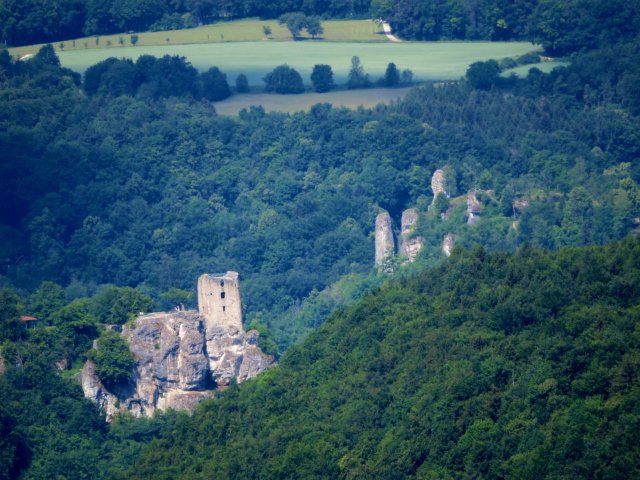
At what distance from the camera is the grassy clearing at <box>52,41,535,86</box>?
15212 centimetres

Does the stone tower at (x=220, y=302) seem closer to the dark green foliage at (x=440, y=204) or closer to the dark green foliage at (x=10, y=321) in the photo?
the dark green foliage at (x=10, y=321)

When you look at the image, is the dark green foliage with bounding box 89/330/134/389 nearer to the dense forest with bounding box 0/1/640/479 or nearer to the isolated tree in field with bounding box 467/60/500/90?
Result: the dense forest with bounding box 0/1/640/479

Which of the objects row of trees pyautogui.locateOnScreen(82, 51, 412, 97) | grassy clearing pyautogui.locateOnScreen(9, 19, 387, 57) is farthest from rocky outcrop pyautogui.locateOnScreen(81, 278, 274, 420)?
grassy clearing pyautogui.locateOnScreen(9, 19, 387, 57)

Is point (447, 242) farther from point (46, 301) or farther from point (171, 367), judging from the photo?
point (171, 367)

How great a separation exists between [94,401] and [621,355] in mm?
21599

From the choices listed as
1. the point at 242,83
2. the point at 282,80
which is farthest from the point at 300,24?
the point at 242,83

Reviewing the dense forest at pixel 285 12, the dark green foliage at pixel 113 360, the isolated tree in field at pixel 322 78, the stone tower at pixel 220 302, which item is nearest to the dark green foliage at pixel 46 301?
the dark green foliage at pixel 113 360

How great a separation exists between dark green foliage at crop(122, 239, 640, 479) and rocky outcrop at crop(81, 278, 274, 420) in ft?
9.23

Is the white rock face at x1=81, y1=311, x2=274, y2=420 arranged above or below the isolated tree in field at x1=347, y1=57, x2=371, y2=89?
above

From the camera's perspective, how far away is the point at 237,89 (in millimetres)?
151500

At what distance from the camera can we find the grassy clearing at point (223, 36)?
160 metres

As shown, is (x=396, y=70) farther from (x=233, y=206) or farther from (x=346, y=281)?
(x=346, y=281)

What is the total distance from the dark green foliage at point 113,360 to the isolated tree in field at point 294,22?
59907 mm

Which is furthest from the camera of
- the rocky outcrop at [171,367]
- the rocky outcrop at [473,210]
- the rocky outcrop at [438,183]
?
the rocky outcrop at [438,183]
